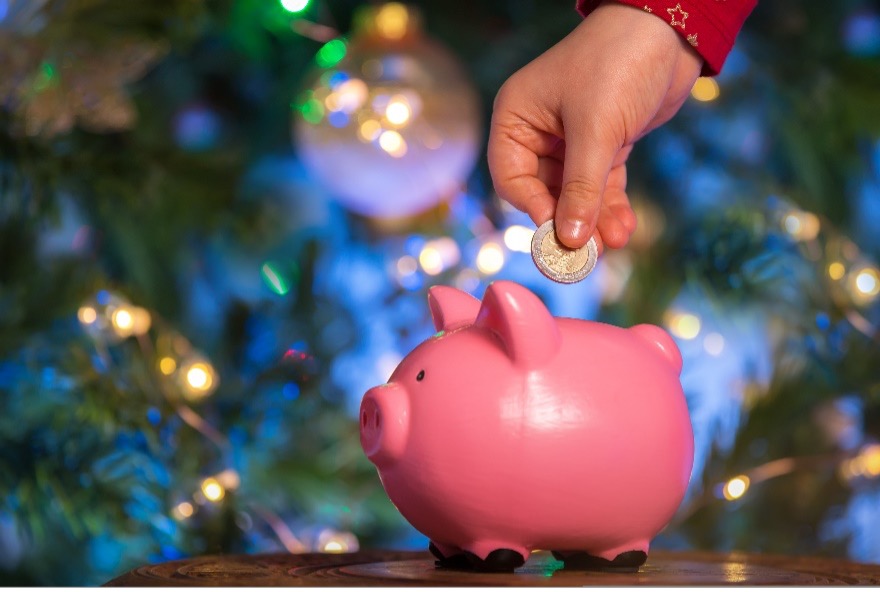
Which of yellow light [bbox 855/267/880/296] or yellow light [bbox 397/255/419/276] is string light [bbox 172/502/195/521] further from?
yellow light [bbox 855/267/880/296]

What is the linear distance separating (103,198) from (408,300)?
1.84 ft

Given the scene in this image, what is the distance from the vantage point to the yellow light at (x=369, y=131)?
6.00 ft

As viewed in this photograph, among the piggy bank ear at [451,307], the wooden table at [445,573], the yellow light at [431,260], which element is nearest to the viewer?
the wooden table at [445,573]

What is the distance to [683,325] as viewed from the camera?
79.0 inches

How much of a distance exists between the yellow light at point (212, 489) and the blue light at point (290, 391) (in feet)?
0.59

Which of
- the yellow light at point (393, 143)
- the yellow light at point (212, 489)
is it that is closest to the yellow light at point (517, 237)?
the yellow light at point (393, 143)

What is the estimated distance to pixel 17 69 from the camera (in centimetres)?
175

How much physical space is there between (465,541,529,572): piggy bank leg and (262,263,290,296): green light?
3.28ft

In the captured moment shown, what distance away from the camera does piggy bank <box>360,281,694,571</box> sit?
0.98m

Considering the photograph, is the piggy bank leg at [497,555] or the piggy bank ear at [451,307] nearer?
the piggy bank leg at [497,555]

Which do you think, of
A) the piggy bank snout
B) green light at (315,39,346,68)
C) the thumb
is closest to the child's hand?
the thumb

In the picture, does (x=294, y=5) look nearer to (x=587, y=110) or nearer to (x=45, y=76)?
(x=45, y=76)

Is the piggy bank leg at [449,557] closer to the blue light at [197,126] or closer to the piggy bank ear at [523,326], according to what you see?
the piggy bank ear at [523,326]

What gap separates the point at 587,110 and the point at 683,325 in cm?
103
